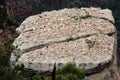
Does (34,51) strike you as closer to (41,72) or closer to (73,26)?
(41,72)

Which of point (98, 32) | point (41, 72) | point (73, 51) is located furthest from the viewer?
point (98, 32)

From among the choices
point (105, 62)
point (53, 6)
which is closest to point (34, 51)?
point (105, 62)

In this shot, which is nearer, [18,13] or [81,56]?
[81,56]

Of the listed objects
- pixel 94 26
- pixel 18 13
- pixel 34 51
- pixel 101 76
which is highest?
pixel 18 13

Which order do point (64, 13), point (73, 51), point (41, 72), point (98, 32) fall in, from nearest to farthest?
point (41, 72), point (73, 51), point (98, 32), point (64, 13)

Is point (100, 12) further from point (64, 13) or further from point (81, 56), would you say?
point (81, 56)

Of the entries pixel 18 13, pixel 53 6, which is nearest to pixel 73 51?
pixel 18 13

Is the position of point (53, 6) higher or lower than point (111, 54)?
higher
